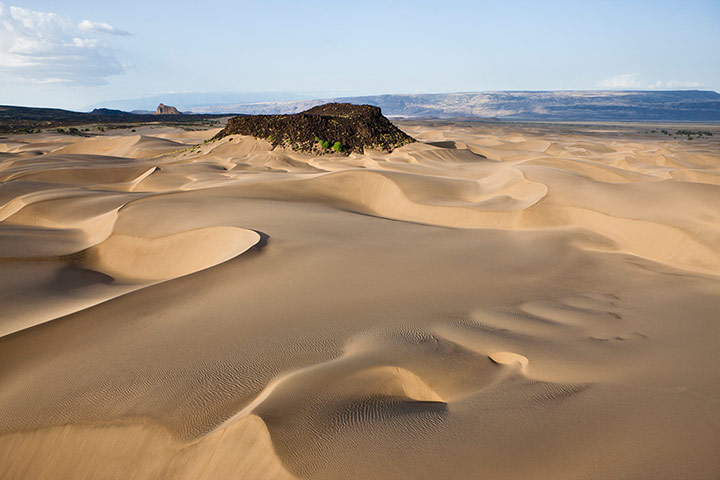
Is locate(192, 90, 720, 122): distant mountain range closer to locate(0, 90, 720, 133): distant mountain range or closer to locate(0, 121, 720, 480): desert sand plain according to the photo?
locate(0, 90, 720, 133): distant mountain range

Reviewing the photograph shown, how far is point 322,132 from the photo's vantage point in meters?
17.5

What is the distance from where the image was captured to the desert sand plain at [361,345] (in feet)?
7.54

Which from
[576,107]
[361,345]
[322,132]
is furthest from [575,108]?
[361,345]

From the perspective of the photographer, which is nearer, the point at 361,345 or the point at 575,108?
the point at 361,345

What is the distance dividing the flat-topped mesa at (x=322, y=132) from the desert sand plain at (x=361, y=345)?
390 inches

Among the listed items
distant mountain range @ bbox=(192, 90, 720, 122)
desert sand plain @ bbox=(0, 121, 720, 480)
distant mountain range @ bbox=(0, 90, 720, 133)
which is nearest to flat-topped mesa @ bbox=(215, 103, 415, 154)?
Result: desert sand plain @ bbox=(0, 121, 720, 480)

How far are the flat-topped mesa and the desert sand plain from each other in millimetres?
9901

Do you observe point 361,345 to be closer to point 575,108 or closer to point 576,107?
point 575,108

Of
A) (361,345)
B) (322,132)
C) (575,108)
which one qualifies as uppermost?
(575,108)

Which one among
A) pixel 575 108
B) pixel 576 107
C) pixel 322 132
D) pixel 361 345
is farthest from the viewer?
pixel 576 107

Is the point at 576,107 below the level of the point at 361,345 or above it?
above

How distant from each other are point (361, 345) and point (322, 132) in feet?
49.4

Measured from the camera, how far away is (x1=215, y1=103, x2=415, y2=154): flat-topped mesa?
674 inches

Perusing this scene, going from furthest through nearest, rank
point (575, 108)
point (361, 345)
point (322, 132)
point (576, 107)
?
point (576, 107)
point (575, 108)
point (322, 132)
point (361, 345)
